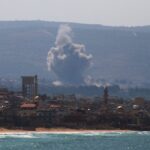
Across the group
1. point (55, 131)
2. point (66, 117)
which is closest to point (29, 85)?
point (66, 117)

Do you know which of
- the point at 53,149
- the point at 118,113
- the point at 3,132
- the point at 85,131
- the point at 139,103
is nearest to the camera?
the point at 53,149

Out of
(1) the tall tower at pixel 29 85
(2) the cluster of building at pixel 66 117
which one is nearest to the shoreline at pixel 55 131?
(2) the cluster of building at pixel 66 117

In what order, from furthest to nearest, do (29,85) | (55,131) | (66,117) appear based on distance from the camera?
(29,85), (66,117), (55,131)

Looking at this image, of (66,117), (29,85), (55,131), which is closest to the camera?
(55,131)

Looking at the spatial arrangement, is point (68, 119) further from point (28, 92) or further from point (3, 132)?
point (28, 92)

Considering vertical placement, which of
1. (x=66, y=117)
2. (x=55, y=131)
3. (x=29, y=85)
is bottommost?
(x=55, y=131)

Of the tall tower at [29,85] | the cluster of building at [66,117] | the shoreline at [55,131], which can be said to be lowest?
the shoreline at [55,131]

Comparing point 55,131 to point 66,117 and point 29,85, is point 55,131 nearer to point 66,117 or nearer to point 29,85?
point 66,117

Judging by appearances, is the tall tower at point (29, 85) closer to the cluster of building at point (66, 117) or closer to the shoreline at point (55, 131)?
the cluster of building at point (66, 117)

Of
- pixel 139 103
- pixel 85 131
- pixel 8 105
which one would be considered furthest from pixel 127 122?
pixel 139 103

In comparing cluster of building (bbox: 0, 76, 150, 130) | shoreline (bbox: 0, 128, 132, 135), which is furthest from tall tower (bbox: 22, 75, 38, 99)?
shoreline (bbox: 0, 128, 132, 135)

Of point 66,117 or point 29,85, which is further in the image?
point 29,85
